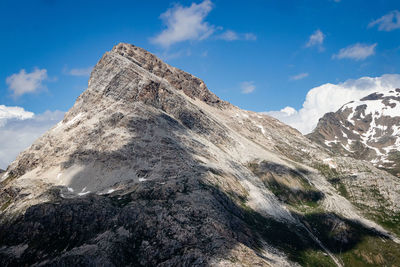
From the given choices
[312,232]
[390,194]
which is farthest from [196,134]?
[390,194]

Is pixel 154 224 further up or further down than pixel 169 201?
further down

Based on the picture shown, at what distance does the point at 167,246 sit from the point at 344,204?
123124 mm

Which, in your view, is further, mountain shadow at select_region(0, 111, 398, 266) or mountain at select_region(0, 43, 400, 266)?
mountain at select_region(0, 43, 400, 266)

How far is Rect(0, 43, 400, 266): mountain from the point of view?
8412 cm

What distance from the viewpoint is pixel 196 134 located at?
191m

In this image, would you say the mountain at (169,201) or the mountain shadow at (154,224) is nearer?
the mountain shadow at (154,224)

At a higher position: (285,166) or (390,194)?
(285,166)

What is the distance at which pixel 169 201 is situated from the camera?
338ft

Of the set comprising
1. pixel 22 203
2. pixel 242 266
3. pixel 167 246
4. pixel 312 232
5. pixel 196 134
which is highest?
pixel 196 134

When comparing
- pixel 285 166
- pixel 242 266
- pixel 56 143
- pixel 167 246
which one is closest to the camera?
pixel 242 266

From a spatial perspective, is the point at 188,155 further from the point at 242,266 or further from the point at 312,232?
the point at 242,266

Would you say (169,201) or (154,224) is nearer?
(154,224)

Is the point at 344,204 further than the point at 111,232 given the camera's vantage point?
Yes

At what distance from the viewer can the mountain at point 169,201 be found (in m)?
84.1
